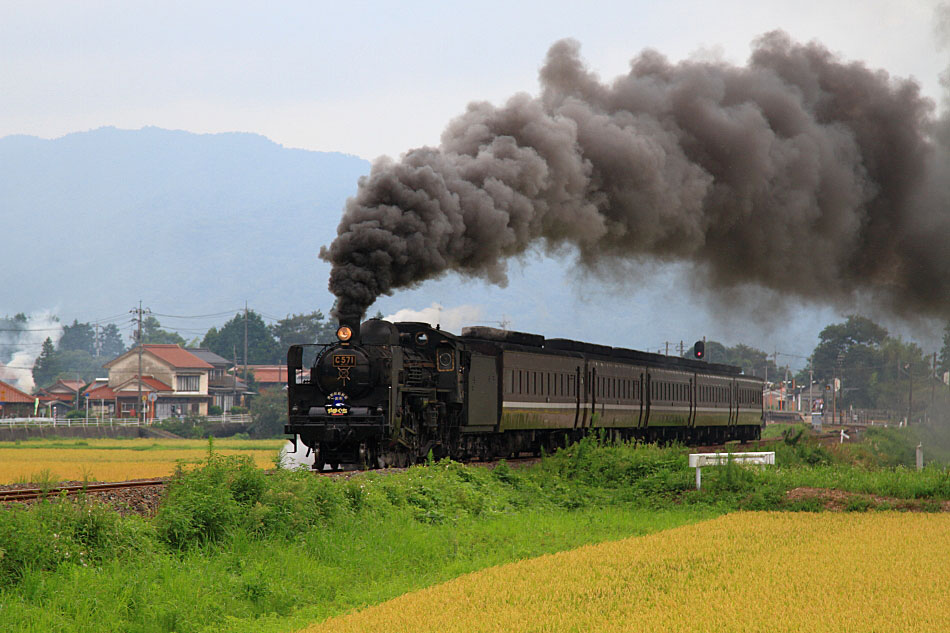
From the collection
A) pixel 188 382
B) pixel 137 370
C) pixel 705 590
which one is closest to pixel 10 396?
pixel 137 370

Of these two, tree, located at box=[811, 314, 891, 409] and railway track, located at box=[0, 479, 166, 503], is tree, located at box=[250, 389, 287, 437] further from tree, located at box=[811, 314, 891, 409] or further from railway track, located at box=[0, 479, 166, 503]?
tree, located at box=[811, 314, 891, 409]

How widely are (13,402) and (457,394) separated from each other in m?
75.2

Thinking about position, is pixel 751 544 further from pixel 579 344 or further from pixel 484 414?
pixel 579 344

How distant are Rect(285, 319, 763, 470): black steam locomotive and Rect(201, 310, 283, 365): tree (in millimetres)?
104819

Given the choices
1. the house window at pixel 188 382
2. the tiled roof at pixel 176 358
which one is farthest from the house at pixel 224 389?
the tiled roof at pixel 176 358

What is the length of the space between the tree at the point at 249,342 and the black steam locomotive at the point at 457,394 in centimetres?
10482

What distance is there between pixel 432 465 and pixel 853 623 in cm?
1156

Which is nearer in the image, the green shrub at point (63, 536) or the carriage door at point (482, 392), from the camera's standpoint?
the green shrub at point (63, 536)

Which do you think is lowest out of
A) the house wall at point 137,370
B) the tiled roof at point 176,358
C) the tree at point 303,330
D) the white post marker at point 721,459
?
the white post marker at point 721,459

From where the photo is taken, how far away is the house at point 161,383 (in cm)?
9175

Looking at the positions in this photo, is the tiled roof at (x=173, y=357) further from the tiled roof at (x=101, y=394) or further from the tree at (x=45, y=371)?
the tree at (x=45, y=371)

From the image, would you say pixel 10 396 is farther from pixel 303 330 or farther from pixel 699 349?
pixel 699 349

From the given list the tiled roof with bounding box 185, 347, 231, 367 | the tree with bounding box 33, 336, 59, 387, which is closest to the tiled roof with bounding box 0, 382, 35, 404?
the tiled roof with bounding box 185, 347, 231, 367

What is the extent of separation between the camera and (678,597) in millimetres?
9500
